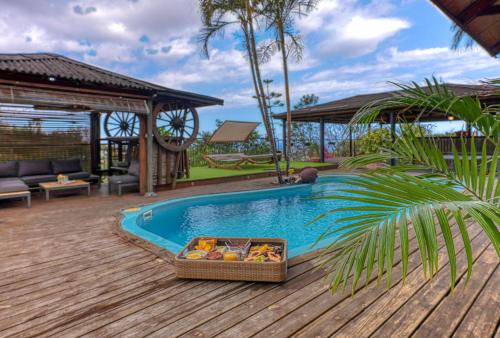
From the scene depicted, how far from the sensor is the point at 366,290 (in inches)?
90.7

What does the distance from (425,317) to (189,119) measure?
7.29 meters

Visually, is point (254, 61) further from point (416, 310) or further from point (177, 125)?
point (416, 310)

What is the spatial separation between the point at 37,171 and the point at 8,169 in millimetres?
578

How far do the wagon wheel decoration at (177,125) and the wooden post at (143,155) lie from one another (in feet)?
1.43

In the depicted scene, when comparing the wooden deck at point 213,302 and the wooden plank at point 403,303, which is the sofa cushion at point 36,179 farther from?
the wooden plank at point 403,303

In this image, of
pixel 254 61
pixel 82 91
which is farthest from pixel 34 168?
pixel 254 61

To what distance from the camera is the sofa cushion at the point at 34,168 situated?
24.0ft

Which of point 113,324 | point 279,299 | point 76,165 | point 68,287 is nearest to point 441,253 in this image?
point 279,299

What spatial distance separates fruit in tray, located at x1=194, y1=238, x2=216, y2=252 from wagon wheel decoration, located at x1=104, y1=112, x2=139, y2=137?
732 cm

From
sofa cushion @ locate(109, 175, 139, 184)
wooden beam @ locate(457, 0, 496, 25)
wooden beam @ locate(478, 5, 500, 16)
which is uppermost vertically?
wooden beam @ locate(457, 0, 496, 25)

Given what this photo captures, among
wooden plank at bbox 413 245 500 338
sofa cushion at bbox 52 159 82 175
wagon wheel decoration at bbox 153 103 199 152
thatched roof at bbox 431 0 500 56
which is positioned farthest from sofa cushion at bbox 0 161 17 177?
thatched roof at bbox 431 0 500 56

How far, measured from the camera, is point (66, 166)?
7980 millimetres

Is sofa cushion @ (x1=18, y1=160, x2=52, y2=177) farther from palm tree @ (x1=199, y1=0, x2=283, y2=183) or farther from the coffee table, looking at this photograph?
palm tree @ (x1=199, y1=0, x2=283, y2=183)

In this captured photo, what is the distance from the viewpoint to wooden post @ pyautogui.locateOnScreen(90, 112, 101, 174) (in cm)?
896
